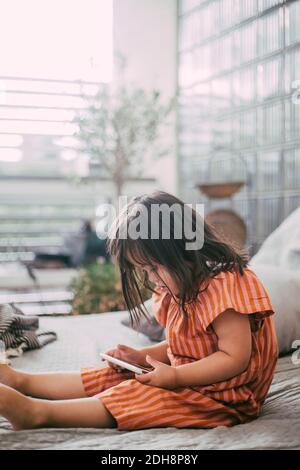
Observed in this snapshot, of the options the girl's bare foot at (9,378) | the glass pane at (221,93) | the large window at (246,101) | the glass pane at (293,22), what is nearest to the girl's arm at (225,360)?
the girl's bare foot at (9,378)

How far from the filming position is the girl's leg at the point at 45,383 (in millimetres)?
917

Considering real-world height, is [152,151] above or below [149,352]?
above

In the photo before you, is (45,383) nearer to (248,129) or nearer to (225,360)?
(225,360)

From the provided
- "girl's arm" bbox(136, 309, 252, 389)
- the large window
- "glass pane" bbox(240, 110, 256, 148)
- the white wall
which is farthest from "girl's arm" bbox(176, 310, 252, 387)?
"glass pane" bbox(240, 110, 256, 148)

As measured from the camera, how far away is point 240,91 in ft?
9.14

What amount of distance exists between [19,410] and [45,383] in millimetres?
162

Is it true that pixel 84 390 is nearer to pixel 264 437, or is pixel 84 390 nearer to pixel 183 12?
pixel 264 437

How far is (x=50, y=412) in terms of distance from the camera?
31.3 inches

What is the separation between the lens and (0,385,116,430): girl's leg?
0.77m

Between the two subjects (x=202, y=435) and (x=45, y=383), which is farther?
(x=45, y=383)

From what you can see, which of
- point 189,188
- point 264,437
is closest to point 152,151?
point 189,188

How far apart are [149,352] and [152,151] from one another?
2.67 m

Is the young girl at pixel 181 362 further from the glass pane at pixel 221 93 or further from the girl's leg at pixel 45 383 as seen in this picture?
the glass pane at pixel 221 93

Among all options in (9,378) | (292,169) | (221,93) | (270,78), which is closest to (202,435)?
(9,378)
